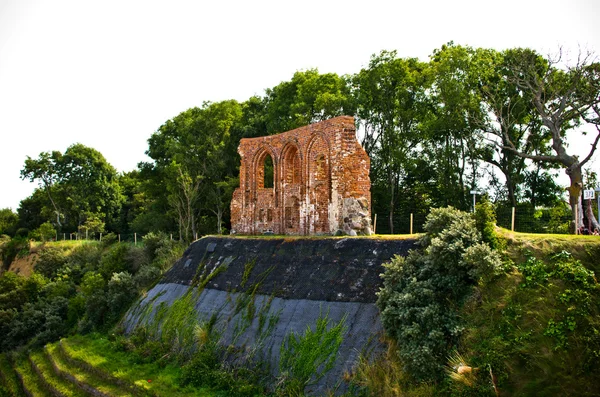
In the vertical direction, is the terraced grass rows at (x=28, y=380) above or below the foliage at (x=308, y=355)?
below

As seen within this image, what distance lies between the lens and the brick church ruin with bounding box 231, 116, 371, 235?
21062 millimetres

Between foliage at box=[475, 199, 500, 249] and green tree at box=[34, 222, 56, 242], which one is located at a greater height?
foliage at box=[475, 199, 500, 249]

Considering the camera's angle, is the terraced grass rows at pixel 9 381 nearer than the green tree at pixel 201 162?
Yes

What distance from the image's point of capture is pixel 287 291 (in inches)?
639

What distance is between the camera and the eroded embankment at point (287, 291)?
13383 millimetres

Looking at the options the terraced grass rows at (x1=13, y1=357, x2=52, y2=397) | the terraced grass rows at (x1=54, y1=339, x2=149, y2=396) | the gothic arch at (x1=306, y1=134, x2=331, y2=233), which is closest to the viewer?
the terraced grass rows at (x1=54, y1=339, x2=149, y2=396)

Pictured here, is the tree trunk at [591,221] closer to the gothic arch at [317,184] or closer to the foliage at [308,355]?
the foliage at [308,355]

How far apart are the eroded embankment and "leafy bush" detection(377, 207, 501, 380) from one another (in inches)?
48.9

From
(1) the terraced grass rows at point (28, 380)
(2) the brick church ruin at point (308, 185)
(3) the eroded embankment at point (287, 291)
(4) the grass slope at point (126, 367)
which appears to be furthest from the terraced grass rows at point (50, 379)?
(2) the brick church ruin at point (308, 185)

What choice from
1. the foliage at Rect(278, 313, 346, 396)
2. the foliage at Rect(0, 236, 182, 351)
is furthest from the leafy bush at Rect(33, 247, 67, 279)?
the foliage at Rect(278, 313, 346, 396)

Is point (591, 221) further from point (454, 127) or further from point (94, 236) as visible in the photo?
point (94, 236)

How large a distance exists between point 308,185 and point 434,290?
12.9m

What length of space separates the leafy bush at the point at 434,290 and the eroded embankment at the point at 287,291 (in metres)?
1.24

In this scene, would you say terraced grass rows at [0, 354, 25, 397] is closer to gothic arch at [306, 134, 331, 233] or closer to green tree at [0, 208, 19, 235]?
gothic arch at [306, 134, 331, 233]
